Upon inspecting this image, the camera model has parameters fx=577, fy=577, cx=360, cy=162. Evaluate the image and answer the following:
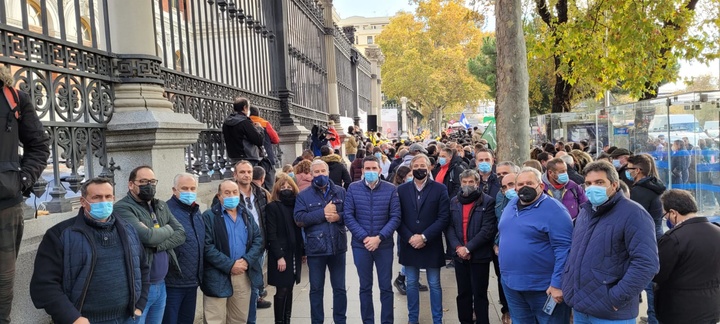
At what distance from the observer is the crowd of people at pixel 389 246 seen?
391cm

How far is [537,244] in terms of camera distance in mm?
4855

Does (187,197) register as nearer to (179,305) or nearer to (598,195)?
(179,305)

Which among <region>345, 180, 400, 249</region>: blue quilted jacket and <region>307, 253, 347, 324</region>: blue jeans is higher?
<region>345, 180, 400, 249</region>: blue quilted jacket

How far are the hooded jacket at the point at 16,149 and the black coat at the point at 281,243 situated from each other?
2473mm

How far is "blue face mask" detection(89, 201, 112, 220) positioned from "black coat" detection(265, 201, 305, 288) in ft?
7.20

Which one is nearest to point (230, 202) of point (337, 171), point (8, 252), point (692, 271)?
point (8, 252)

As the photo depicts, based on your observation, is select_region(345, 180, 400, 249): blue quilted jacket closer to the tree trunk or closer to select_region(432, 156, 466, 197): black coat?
select_region(432, 156, 466, 197): black coat

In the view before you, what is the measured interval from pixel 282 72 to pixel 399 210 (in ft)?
23.3

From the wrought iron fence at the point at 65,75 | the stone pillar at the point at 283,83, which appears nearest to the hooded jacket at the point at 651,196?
the wrought iron fence at the point at 65,75

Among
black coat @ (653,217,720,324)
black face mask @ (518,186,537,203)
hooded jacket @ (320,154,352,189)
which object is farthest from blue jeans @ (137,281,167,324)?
hooded jacket @ (320,154,352,189)

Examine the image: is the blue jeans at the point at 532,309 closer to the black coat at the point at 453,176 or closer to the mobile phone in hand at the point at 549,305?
the mobile phone in hand at the point at 549,305

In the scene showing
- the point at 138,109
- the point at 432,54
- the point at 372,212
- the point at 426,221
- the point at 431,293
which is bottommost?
the point at 431,293

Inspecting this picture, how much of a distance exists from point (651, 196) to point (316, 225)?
3455 millimetres

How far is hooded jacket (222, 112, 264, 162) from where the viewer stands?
7980 mm
